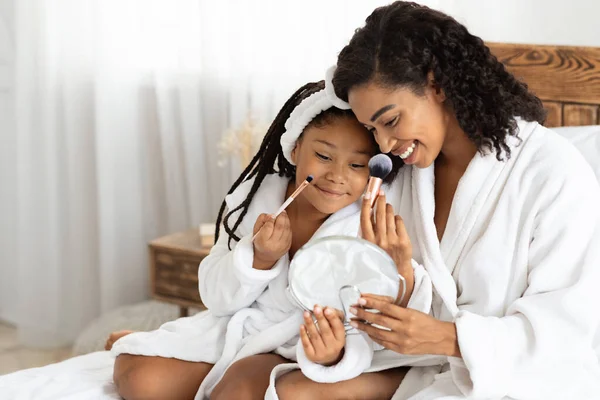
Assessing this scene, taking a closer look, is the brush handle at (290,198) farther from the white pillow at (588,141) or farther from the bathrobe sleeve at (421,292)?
the white pillow at (588,141)

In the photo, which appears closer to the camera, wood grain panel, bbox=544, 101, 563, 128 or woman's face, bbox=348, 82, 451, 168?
woman's face, bbox=348, 82, 451, 168

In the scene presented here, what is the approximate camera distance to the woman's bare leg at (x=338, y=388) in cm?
140

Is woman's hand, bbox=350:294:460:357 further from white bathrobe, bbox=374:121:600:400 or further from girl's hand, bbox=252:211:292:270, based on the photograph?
girl's hand, bbox=252:211:292:270

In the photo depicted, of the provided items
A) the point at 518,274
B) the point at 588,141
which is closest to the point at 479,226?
the point at 518,274

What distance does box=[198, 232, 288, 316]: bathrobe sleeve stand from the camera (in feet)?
5.01

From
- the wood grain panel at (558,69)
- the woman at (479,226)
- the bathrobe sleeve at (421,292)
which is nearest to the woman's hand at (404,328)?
the woman at (479,226)

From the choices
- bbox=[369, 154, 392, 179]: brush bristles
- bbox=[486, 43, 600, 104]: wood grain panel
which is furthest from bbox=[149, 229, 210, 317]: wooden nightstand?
bbox=[369, 154, 392, 179]: brush bristles

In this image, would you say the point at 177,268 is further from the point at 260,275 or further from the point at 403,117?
the point at 403,117

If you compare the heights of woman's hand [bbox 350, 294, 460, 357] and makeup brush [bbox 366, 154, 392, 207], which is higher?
makeup brush [bbox 366, 154, 392, 207]

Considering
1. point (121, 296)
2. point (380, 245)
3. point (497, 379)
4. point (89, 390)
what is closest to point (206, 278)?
point (89, 390)

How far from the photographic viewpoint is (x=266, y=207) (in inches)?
65.9

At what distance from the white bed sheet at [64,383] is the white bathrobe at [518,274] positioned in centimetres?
56

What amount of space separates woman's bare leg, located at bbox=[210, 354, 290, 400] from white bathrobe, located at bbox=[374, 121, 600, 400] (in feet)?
0.76

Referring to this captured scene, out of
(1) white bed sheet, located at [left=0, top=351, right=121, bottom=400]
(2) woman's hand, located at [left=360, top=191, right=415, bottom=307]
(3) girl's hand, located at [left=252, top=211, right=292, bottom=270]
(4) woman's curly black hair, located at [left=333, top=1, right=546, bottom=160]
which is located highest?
(4) woman's curly black hair, located at [left=333, top=1, right=546, bottom=160]
